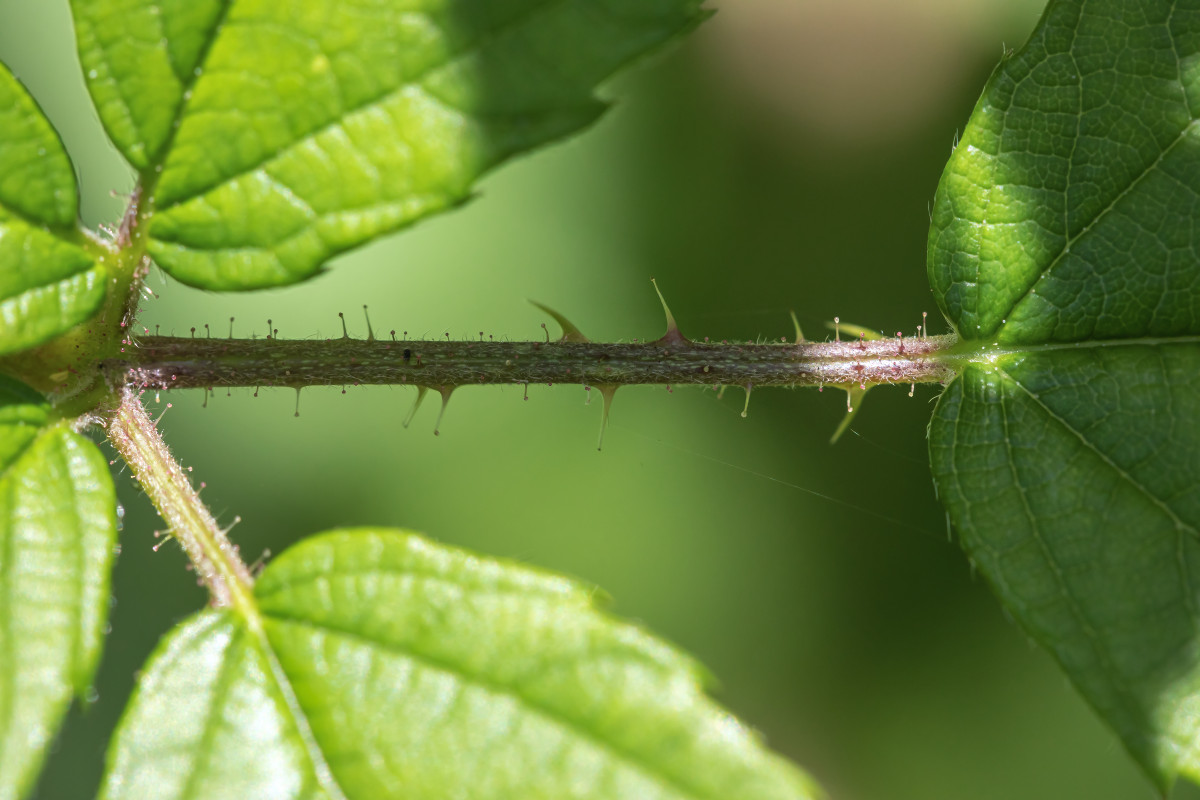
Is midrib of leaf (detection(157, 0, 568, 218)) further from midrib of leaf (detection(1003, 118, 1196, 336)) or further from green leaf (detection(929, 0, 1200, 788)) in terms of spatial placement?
midrib of leaf (detection(1003, 118, 1196, 336))

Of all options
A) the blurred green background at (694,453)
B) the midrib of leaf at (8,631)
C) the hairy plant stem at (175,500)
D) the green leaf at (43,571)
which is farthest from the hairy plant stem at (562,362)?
the blurred green background at (694,453)

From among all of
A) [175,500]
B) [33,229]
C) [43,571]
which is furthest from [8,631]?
[33,229]

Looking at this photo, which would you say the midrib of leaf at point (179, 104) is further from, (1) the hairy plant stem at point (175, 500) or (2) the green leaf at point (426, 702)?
(2) the green leaf at point (426, 702)

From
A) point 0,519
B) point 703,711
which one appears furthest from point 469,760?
point 0,519

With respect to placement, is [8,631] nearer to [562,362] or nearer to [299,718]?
[299,718]

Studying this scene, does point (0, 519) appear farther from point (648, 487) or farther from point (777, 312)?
point (777, 312)

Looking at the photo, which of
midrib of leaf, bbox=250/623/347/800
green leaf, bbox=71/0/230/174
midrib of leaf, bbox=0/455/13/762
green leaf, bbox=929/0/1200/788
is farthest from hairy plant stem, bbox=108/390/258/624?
green leaf, bbox=929/0/1200/788

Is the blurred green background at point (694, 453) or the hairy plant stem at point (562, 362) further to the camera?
the blurred green background at point (694, 453)
